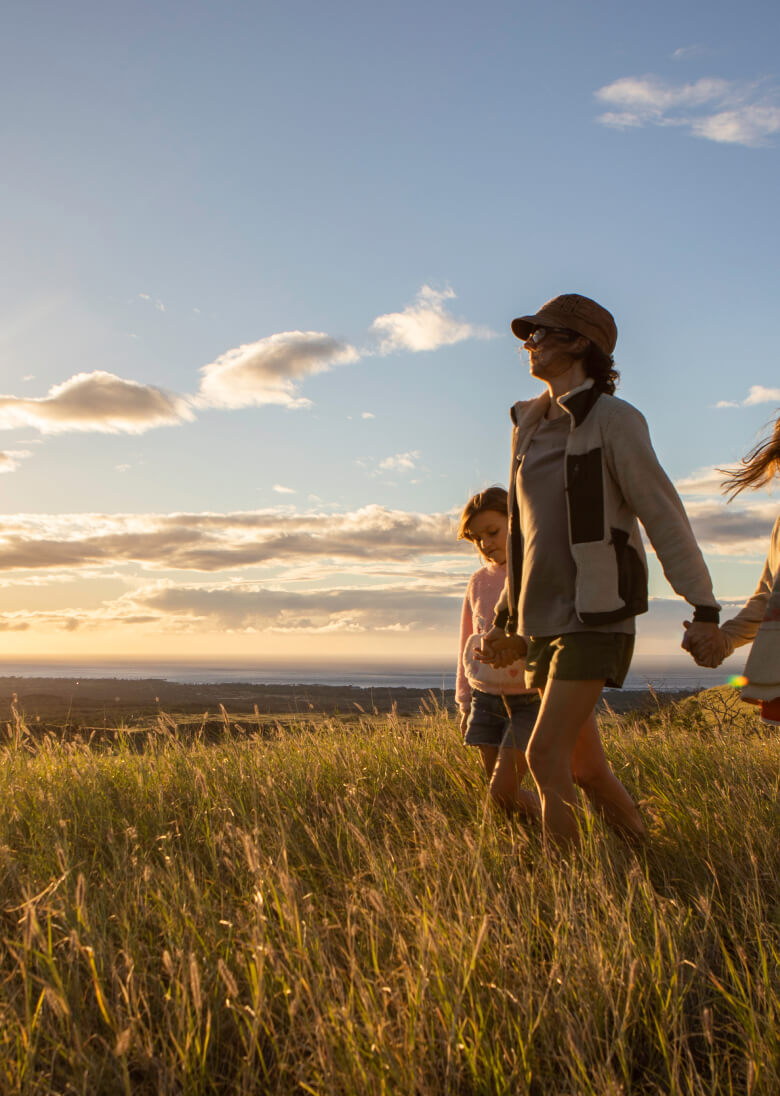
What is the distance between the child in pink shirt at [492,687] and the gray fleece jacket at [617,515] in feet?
3.50

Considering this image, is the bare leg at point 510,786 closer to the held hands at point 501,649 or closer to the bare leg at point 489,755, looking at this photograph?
the bare leg at point 489,755

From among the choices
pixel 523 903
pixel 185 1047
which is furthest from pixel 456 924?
pixel 185 1047

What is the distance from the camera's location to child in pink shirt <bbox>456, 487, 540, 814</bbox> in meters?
3.82

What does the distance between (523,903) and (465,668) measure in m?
1.58

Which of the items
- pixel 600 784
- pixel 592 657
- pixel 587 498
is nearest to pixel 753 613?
pixel 592 657

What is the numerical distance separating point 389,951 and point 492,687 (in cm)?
169

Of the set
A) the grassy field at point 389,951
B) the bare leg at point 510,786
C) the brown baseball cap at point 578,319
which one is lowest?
the grassy field at point 389,951

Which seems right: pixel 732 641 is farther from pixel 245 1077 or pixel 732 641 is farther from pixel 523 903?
pixel 245 1077

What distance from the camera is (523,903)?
2779mm

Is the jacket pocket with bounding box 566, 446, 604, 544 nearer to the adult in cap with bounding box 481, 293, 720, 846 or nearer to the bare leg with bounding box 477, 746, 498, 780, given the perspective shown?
the adult in cap with bounding box 481, 293, 720, 846

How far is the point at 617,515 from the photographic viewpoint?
119 inches

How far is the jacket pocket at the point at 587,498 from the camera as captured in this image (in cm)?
296

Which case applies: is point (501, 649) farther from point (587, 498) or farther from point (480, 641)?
point (587, 498)

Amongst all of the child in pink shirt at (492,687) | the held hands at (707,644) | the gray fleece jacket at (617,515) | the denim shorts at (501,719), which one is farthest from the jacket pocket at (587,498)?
the denim shorts at (501,719)
